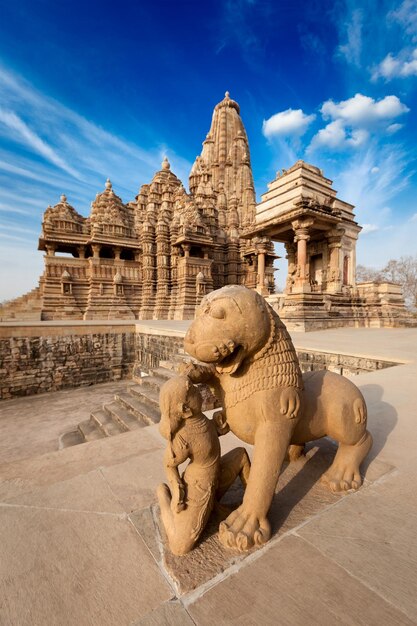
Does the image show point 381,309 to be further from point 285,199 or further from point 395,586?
point 395,586

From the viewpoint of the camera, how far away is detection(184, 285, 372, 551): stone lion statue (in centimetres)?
123

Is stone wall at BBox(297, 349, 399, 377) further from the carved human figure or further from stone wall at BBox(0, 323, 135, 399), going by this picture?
stone wall at BBox(0, 323, 135, 399)

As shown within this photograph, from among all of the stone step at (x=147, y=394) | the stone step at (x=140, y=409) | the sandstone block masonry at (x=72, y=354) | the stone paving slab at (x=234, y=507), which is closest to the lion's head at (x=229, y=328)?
the stone paving slab at (x=234, y=507)

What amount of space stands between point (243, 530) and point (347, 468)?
2.48 ft

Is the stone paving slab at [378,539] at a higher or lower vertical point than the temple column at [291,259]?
lower

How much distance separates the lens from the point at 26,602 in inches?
38.7

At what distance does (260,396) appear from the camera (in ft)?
4.36

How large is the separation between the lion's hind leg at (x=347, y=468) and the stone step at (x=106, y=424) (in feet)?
11.2

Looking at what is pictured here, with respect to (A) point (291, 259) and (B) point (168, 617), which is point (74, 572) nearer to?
(B) point (168, 617)

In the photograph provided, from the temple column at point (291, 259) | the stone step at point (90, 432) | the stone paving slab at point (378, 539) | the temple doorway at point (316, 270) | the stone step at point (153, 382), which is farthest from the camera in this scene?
the temple column at point (291, 259)

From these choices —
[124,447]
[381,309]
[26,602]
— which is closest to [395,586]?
[26,602]

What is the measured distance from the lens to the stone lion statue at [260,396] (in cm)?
123

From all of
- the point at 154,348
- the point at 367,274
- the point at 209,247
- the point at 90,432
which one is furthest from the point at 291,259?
the point at 367,274

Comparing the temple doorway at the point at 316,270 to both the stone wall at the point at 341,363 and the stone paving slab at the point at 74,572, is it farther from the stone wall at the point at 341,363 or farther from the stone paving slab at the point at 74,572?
the stone paving slab at the point at 74,572
